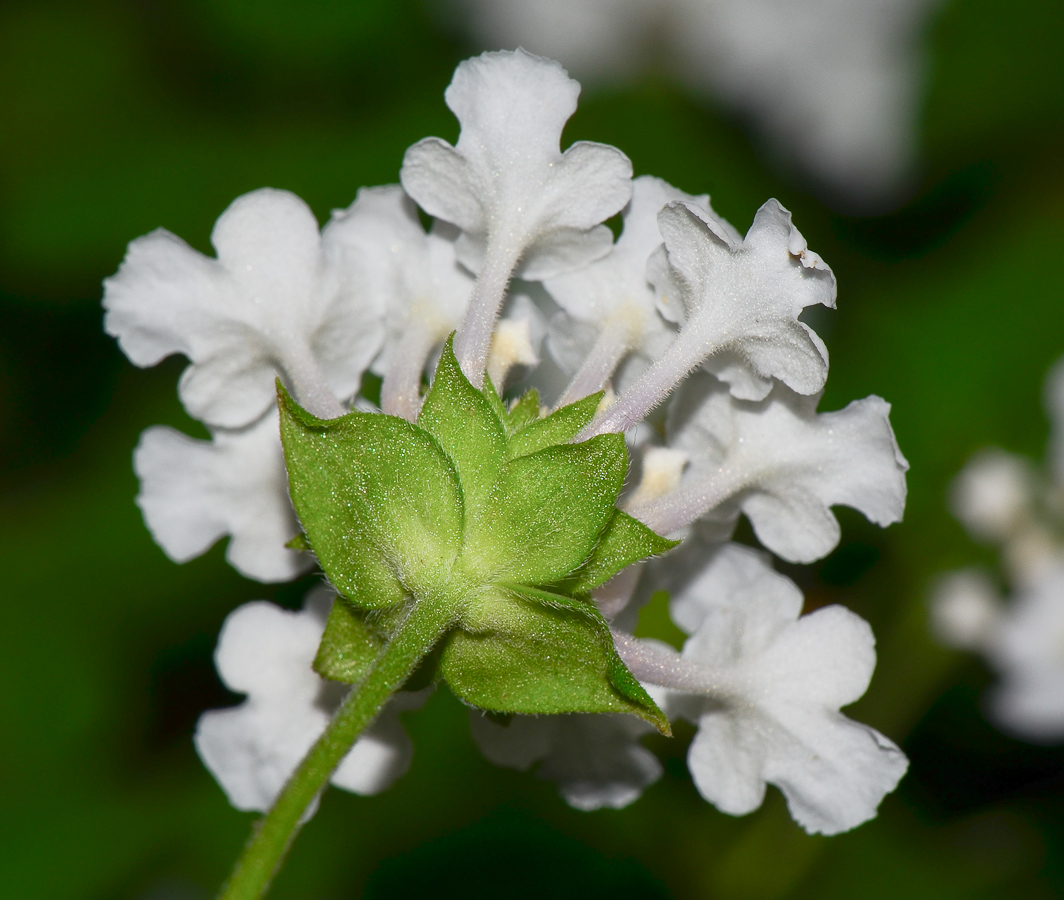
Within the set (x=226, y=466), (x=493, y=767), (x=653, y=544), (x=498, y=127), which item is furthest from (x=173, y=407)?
(x=653, y=544)

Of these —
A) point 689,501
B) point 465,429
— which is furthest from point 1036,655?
point 465,429

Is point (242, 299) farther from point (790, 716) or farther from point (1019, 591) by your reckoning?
point (1019, 591)

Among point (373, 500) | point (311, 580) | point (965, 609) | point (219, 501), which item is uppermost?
point (373, 500)

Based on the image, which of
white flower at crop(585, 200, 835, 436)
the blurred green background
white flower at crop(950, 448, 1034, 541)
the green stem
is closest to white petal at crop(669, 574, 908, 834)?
white flower at crop(585, 200, 835, 436)

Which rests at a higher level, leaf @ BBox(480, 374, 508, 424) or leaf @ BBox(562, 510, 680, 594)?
leaf @ BBox(480, 374, 508, 424)

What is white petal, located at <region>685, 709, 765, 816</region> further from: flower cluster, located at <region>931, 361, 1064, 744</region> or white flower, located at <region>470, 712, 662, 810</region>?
flower cluster, located at <region>931, 361, 1064, 744</region>

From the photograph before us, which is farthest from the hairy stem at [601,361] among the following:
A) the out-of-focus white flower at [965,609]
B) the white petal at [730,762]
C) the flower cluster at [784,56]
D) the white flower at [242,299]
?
the flower cluster at [784,56]
